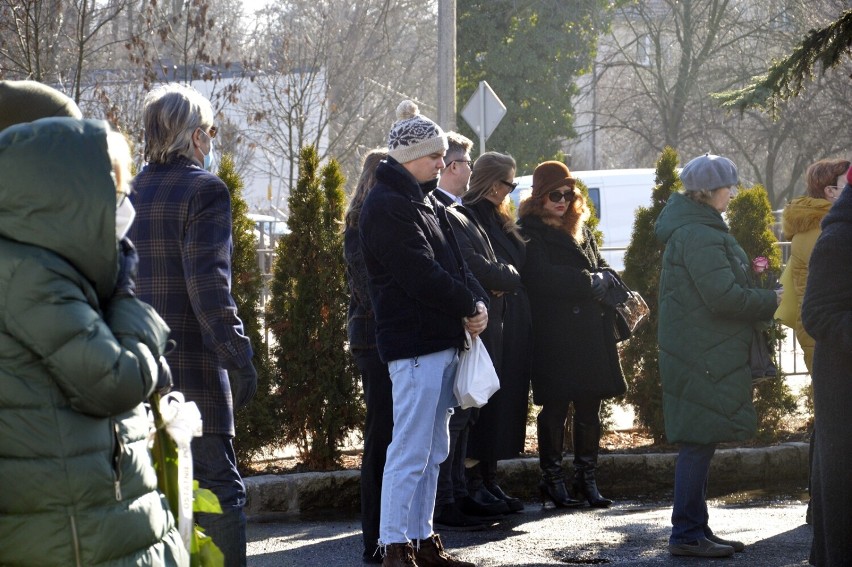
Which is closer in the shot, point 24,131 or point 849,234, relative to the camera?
point 24,131

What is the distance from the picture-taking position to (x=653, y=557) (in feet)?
20.1

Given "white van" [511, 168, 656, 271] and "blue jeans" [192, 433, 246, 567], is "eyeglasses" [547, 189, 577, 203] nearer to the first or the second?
"blue jeans" [192, 433, 246, 567]

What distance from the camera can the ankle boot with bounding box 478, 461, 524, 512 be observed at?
740 centimetres

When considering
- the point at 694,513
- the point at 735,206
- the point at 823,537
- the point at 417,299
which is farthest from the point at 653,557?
the point at 735,206

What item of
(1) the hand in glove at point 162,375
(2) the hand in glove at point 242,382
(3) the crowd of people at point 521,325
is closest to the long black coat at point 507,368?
(3) the crowd of people at point 521,325

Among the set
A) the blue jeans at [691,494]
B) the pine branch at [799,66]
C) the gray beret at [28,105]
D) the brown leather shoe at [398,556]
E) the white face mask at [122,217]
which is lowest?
the brown leather shoe at [398,556]

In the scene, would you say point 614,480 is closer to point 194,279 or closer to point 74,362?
point 194,279

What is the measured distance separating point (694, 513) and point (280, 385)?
304 centimetres

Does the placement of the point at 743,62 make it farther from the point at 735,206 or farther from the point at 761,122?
the point at 735,206

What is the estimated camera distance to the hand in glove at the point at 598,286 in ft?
24.2

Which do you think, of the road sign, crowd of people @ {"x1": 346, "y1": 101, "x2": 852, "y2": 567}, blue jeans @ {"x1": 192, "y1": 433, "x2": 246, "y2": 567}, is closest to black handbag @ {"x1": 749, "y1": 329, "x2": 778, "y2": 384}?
crowd of people @ {"x1": 346, "y1": 101, "x2": 852, "y2": 567}

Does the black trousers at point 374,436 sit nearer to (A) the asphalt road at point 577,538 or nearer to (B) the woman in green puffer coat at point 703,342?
(A) the asphalt road at point 577,538

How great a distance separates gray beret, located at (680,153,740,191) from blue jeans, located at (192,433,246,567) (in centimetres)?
280

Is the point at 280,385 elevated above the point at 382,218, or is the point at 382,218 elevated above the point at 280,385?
the point at 382,218
